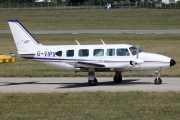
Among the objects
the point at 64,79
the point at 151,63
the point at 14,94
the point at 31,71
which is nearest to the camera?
the point at 14,94

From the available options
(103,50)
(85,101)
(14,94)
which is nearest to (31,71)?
(103,50)

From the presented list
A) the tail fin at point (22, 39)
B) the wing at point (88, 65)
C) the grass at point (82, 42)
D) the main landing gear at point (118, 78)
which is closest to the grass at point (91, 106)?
the wing at point (88, 65)

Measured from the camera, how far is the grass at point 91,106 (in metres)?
17.4

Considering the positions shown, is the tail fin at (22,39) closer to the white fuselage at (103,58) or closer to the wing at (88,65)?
the white fuselage at (103,58)

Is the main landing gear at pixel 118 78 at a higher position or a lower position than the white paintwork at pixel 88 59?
lower

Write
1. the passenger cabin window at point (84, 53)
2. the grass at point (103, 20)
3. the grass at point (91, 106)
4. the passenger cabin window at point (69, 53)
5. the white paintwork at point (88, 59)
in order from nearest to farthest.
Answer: the grass at point (91, 106) → the white paintwork at point (88, 59) → the passenger cabin window at point (84, 53) → the passenger cabin window at point (69, 53) → the grass at point (103, 20)

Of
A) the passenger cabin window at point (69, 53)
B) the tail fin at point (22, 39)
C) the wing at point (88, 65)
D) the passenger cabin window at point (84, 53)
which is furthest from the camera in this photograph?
the tail fin at point (22, 39)

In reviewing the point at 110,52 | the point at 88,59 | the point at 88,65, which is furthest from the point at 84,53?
the point at 110,52

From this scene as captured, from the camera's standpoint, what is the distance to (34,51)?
25953mm

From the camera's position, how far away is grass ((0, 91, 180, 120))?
1739cm

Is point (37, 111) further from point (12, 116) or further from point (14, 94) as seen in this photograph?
point (14, 94)

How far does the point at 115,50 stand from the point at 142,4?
93.7 m

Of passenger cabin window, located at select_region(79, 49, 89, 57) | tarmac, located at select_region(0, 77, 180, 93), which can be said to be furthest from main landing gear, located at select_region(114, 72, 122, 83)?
passenger cabin window, located at select_region(79, 49, 89, 57)

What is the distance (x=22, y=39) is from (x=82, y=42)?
21.5 m
